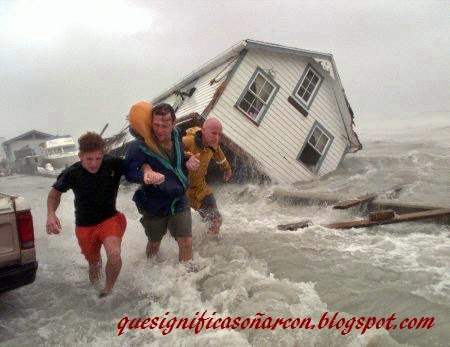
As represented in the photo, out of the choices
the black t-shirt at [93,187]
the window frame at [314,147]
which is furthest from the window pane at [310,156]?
the black t-shirt at [93,187]

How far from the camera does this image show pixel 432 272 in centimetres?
414

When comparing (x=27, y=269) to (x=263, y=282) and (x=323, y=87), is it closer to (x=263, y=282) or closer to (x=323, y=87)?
(x=263, y=282)

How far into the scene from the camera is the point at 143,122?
3922mm

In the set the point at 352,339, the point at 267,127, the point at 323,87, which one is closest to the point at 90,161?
the point at 352,339

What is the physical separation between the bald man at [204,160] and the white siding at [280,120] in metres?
6.15

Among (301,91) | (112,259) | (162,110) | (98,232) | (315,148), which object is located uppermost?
(301,91)

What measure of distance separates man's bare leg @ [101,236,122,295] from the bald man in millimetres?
1598

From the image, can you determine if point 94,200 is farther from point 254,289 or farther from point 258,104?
point 258,104

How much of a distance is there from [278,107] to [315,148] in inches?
84.3

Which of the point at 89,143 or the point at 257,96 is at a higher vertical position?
the point at 257,96

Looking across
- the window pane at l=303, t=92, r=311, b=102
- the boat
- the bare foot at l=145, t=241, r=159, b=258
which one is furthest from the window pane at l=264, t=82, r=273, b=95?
the boat

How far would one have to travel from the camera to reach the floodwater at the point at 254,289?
10.2ft

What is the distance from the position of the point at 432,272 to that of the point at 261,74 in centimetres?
924

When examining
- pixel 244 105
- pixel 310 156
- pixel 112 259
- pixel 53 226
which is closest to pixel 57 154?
pixel 244 105
